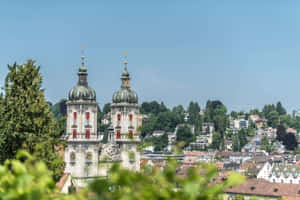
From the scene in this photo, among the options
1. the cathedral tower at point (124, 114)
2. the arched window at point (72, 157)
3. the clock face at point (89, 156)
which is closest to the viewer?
the clock face at point (89, 156)

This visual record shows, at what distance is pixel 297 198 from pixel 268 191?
7.10 meters

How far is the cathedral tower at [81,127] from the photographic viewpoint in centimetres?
7556

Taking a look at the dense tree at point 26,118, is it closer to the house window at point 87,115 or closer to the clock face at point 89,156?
the clock face at point 89,156

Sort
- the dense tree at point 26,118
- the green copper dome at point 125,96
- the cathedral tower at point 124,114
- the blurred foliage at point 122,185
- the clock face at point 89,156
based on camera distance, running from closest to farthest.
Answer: the blurred foliage at point 122,185 → the dense tree at point 26,118 → the clock face at point 89,156 → the cathedral tower at point 124,114 → the green copper dome at point 125,96

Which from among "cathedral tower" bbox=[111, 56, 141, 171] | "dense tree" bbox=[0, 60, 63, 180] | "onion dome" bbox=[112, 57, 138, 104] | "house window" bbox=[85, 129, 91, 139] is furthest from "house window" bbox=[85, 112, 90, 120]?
"dense tree" bbox=[0, 60, 63, 180]

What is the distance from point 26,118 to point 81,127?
51.4m

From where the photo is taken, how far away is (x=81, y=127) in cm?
7756

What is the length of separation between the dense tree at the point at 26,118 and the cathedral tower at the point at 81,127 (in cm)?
4718

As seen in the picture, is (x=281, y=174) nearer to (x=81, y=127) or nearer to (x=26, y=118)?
(x=81, y=127)

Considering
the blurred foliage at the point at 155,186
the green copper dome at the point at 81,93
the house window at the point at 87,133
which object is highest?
the green copper dome at the point at 81,93

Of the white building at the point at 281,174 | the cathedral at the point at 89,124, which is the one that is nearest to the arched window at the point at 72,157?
the cathedral at the point at 89,124

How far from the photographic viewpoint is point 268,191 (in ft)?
253

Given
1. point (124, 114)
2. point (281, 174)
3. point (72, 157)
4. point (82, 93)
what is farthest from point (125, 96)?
point (281, 174)

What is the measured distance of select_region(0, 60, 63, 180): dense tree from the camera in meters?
25.4
